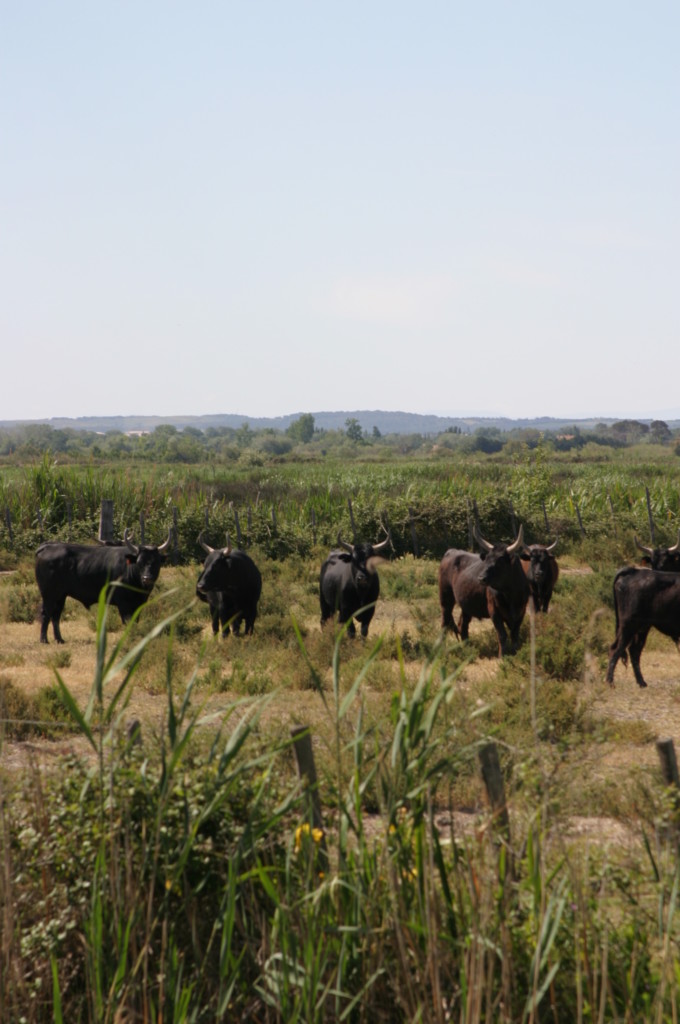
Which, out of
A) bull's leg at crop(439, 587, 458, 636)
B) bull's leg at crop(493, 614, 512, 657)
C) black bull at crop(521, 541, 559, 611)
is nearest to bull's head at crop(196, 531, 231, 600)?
bull's leg at crop(439, 587, 458, 636)

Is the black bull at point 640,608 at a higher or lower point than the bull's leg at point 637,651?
higher

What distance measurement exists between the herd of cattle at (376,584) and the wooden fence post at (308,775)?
6419mm

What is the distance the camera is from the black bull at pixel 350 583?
12.5 m

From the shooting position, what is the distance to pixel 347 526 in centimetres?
2547

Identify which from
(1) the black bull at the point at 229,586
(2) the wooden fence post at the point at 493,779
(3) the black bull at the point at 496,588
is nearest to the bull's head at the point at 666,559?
(3) the black bull at the point at 496,588

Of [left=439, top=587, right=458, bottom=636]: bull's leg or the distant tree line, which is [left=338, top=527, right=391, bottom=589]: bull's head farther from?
the distant tree line

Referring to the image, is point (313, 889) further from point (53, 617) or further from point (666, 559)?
point (53, 617)

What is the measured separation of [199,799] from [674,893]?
1.95 m

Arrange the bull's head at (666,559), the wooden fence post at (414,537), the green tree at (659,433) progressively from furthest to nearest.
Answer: the green tree at (659,433) → the wooden fence post at (414,537) → the bull's head at (666,559)

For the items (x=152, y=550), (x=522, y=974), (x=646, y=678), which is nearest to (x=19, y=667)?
(x=152, y=550)

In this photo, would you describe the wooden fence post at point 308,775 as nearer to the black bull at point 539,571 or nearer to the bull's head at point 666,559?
the bull's head at point 666,559

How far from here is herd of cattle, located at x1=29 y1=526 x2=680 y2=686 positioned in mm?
10453

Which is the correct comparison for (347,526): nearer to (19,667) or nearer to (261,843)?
(19,667)

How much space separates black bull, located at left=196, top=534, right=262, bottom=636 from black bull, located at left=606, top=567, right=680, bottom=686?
519 centimetres
